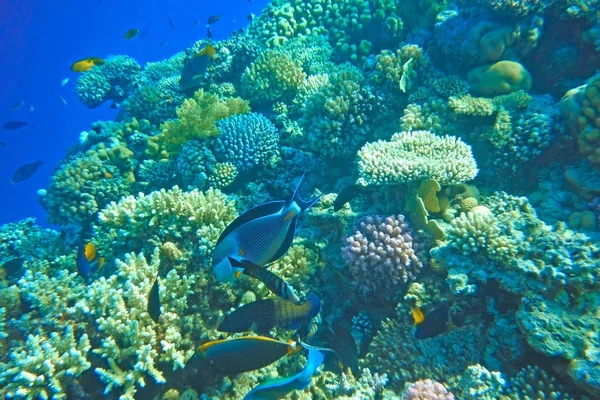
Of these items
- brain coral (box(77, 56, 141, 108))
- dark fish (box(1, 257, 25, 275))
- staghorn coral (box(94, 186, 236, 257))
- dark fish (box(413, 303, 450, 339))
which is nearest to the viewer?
dark fish (box(413, 303, 450, 339))

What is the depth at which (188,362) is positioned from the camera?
316cm

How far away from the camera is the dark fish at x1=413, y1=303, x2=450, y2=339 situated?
2.95m

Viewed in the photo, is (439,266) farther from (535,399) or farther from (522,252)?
(535,399)

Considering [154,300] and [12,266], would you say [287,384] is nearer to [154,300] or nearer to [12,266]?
[154,300]

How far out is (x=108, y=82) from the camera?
10.9 metres

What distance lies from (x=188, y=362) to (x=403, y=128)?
444 cm

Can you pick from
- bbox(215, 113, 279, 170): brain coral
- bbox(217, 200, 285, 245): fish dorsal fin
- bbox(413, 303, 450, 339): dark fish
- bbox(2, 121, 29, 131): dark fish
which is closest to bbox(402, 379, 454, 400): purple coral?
bbox(413, 303, 450, 339): dark fish

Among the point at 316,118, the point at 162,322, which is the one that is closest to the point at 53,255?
the point at 162,322

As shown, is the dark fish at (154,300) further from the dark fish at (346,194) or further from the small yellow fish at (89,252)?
the dark fish at (346,194)

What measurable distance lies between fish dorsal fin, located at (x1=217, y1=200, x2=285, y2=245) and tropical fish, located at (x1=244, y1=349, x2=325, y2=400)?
998mm

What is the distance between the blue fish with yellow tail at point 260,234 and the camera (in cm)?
218

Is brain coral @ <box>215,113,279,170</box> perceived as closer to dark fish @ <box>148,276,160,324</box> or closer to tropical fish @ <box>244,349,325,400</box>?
dark fish @ <box>148,276,160,324</box>

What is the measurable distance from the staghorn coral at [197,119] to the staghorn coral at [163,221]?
6.17 feet

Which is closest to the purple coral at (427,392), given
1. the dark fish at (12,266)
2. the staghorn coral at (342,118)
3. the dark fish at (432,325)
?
the dark fish at (432,325)
